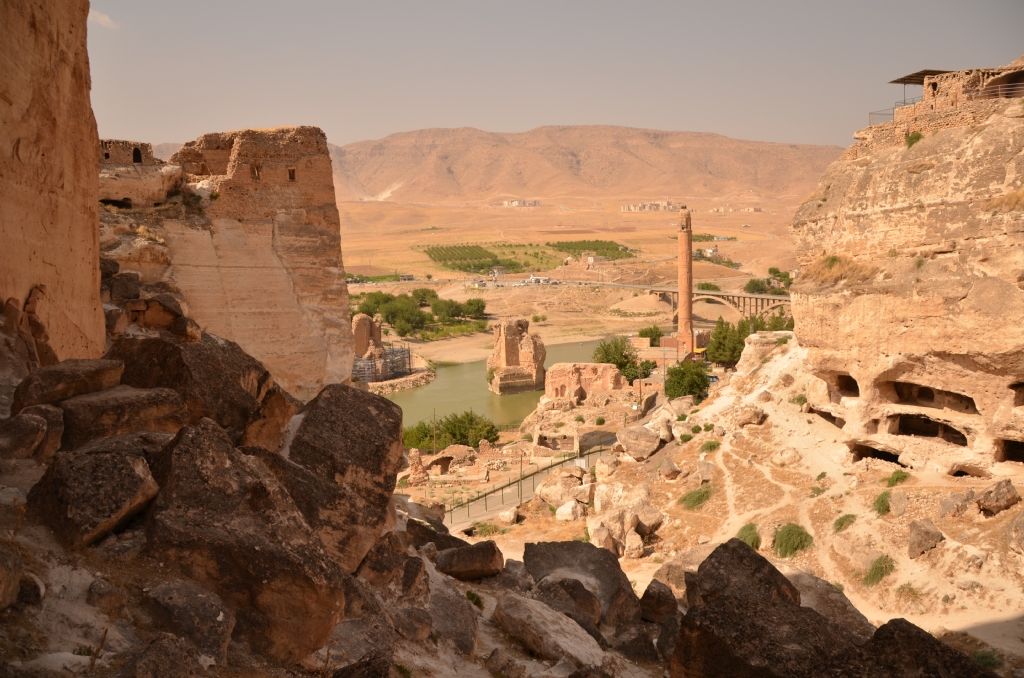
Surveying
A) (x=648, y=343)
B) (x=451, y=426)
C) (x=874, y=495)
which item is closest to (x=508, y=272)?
(x=648, y=343)

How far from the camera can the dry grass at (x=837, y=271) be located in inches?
739

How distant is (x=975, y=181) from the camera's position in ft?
56.2

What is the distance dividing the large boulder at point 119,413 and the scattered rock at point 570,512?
16043 mm

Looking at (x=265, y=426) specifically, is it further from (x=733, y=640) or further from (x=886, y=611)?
(x=886, y=611)

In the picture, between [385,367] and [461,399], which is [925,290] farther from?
[385,367]

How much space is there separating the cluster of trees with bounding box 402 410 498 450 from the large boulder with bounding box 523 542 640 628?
70.9 feet

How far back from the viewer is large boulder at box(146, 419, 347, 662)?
5094 millimetres

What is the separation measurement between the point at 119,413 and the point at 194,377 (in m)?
0.77

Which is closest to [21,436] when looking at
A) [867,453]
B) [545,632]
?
[545,632]

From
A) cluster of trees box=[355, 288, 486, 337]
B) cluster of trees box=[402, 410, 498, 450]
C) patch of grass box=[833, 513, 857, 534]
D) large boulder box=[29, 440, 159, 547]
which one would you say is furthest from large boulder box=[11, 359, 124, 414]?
cluster of trees box=[355, 288, 486, 337]

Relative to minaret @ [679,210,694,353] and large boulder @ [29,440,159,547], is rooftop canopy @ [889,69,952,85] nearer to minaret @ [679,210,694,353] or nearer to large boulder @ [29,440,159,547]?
large boulder @ [29,440,159,547]

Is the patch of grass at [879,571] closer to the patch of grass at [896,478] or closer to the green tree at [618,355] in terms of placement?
the patch of grass at [896,478]

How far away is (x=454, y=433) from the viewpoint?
35438 mm

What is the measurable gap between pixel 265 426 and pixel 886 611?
1177cm
